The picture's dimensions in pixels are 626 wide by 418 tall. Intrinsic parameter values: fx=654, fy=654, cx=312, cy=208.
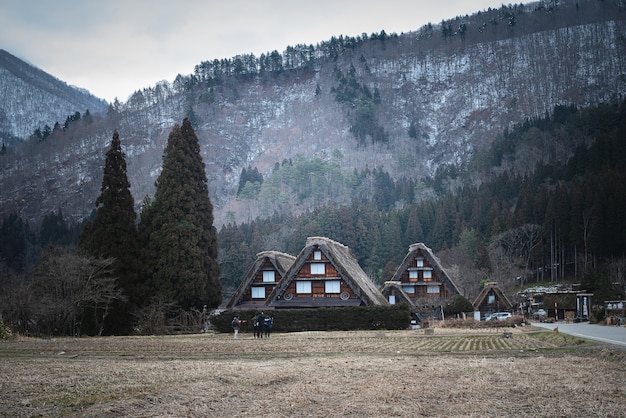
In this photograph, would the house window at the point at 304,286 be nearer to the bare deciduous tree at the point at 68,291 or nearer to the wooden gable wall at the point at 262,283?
the wooden gable wall at the point at 262,283

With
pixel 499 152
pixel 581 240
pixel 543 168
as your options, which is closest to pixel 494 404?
pixel 581 240

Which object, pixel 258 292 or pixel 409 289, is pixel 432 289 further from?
pixel 258 292

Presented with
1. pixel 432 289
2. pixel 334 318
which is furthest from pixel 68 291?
pixel 432 289

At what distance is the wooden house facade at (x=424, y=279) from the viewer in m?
66.4

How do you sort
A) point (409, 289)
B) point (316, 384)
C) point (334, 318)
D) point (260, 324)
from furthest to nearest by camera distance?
1. point (409, 289)
2. point (334, 318)
3. point (260, 324)
4. point (316, 384)

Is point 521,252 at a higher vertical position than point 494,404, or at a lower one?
higher

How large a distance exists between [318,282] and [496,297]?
25344mm

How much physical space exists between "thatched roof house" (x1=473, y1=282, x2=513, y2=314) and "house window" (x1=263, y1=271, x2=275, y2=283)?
23351 millimetres

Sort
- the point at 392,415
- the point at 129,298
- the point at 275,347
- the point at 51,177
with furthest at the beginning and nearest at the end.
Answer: the point at 51,177 < the point at 129,298 < the point at 275,347 < the point at 392,415

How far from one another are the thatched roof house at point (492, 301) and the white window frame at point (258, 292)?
2388 cm

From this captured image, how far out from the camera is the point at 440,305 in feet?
205

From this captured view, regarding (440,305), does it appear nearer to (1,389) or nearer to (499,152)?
(1,389)

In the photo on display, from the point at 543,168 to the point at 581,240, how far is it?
32.4 m

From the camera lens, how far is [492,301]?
65.8 m
